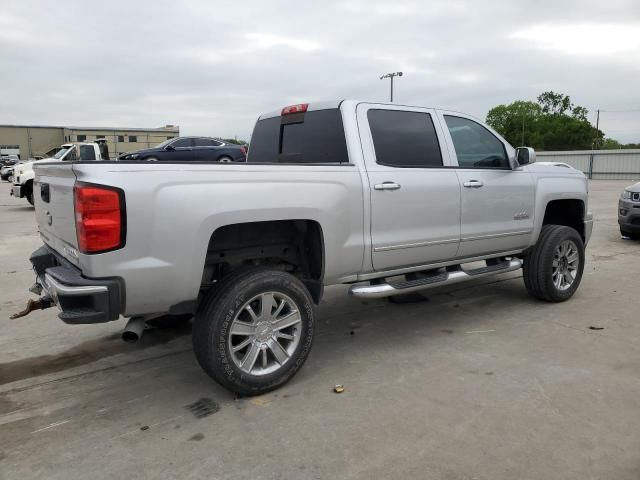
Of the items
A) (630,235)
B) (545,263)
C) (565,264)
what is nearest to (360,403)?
(545,263)

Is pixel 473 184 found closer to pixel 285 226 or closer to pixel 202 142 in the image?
pixel 285 226

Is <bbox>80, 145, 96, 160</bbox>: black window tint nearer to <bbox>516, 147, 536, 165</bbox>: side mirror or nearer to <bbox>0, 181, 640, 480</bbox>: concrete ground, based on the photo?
<bbox>0, 181, 640, 480</bbox>: concrete ground

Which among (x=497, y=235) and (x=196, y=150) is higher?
(x=196, y=150)

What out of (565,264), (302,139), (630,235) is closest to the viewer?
(302,139)

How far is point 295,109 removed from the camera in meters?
4.61

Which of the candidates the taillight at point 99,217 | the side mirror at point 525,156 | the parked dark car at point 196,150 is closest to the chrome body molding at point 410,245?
the side mirror at point 525,156

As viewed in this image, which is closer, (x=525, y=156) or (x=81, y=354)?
(x=81, y=354)

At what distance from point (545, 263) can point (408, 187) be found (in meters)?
2.13

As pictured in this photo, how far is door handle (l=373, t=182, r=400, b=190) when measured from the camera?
153 inches

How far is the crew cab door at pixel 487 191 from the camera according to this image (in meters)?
4.61

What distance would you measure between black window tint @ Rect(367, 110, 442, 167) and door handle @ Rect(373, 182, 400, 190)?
188 millimetres

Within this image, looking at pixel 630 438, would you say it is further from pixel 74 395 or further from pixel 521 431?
pixel 74 395

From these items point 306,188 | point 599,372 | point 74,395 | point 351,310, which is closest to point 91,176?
point 306,188

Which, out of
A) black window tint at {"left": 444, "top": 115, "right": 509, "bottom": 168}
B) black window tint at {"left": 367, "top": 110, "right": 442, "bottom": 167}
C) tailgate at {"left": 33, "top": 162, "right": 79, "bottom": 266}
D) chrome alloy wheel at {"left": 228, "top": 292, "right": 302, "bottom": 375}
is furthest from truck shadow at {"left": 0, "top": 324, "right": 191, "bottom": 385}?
black window tint at {"left": 444, "top": 115, "right": 509, "bottom": 168}
